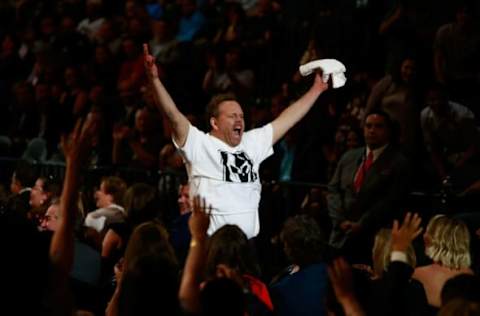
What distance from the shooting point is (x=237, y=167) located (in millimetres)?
8352

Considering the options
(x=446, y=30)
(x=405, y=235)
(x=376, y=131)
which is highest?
(x=446, y=30)

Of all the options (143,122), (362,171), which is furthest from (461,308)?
(143,122)

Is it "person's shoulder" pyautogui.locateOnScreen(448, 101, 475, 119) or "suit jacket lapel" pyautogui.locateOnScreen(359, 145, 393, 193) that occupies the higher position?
"person's shoulder" pyautogui.locateOnScreen(448, 101, 475, 119)

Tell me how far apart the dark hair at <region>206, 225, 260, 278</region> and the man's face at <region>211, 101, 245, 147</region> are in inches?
78.1

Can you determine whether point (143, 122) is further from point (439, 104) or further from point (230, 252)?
point (230, 252)

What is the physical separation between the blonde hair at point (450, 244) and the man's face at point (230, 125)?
1.67m

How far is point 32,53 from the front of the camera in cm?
1784

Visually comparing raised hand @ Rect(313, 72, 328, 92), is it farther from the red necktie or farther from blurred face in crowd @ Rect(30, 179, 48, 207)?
blurred face in crowd @ Rect(30, 179, 48, 207)

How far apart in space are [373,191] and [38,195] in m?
2.71

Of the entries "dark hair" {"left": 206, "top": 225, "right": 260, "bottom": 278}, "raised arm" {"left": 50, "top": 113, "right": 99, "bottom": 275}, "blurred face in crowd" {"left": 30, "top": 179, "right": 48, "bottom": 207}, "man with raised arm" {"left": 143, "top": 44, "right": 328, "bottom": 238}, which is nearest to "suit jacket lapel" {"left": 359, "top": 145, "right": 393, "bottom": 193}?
"man with raised arm" {"left": 143, "top": 44, "right": 328, "bottom": 238}

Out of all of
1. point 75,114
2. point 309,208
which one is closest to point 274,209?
point 309,208

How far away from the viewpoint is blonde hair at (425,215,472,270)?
729 cm

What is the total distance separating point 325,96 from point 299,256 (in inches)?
219

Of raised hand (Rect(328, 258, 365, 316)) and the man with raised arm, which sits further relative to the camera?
the man with raised arm
